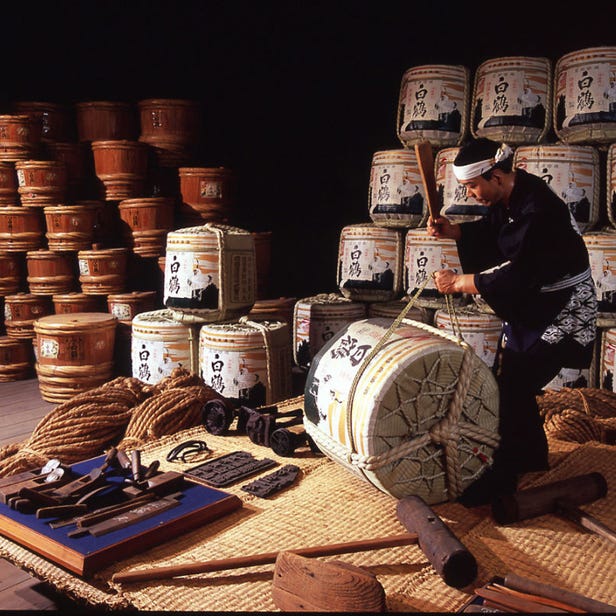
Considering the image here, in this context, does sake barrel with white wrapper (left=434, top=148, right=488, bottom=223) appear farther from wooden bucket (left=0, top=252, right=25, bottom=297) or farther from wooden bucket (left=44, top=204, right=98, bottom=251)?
wooden bucket (left=0, top=252, right=25, bottom=297)

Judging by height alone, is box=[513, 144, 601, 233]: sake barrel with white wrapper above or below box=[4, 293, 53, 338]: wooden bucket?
above

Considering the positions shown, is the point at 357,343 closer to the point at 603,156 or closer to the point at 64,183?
the point at 603,156

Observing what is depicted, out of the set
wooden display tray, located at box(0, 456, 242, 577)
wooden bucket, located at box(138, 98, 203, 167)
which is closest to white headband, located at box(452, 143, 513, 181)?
wooden display tray, located at box(0, 456, 242, 577)

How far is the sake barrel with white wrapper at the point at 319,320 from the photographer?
485 centimetres

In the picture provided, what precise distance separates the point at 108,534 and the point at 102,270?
4.25m

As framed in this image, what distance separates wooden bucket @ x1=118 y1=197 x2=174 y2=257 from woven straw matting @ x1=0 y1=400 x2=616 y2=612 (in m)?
3.89

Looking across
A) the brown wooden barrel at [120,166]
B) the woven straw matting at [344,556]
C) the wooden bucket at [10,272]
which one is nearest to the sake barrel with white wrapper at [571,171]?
the woven straw matting at [344,556]

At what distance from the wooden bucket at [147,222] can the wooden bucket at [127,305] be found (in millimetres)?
450

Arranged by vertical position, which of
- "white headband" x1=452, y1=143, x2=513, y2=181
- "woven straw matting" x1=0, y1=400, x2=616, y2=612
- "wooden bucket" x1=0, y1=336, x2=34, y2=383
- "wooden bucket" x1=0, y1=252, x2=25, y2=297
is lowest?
"wooden bucket" x1=0, y1=336, x2=34, y2=383

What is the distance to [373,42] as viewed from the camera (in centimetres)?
568

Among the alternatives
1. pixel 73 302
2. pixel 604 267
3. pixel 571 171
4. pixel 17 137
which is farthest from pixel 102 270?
pixel 604 267

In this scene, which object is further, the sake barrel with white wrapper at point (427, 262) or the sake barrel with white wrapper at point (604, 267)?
the sake barrel with white wrapper at point (427, 262)

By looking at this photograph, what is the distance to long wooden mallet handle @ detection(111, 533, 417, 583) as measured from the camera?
71.4 inches

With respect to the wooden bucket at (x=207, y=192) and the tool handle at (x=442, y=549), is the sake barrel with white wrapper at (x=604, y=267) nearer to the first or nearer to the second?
the tool handle at (x=442, y=549)
